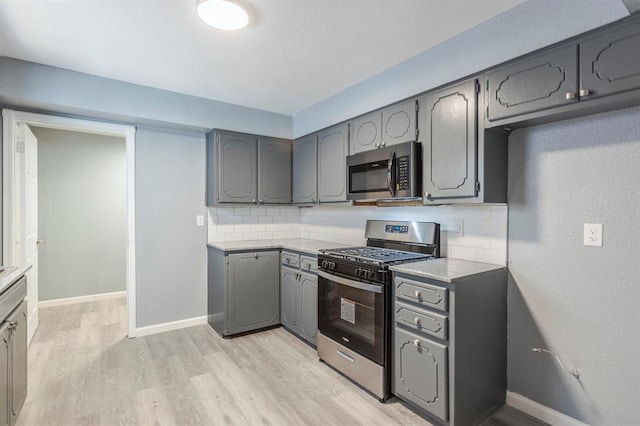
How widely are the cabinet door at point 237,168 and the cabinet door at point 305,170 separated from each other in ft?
1.59

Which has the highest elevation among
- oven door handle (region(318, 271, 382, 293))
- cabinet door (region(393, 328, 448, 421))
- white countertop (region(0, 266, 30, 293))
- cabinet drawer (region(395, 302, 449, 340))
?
white countertop (region(0, 266, 30, 293))

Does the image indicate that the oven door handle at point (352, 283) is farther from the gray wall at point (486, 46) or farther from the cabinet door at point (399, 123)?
the gray wall at point (486, 46)

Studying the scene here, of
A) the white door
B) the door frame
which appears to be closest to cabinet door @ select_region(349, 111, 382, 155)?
the door frame

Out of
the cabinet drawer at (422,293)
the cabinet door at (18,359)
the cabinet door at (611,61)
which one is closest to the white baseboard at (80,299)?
the cabinet door at (18,359)

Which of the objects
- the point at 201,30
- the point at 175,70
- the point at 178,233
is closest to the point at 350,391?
the point at 178,233

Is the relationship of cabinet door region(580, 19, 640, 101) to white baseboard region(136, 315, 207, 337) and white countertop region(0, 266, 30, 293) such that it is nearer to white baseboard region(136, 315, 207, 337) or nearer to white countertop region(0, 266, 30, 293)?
white countertop region(0, 266, 30, 293)

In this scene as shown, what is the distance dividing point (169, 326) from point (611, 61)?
4.02 metres

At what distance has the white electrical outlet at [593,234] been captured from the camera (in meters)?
1.76

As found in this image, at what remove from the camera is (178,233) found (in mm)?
3521

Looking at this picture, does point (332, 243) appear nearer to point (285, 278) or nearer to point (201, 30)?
point (285, 278)

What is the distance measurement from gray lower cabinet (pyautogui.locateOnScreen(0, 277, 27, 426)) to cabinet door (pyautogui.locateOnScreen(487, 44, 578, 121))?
2.88 metres

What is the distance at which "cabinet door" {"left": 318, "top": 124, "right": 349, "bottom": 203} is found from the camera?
3.10 metres

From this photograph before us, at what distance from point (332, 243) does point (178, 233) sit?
1.69 m

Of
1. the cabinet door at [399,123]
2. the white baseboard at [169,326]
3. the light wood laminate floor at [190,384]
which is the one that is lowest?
the light wood laminate floor at [190,384]
